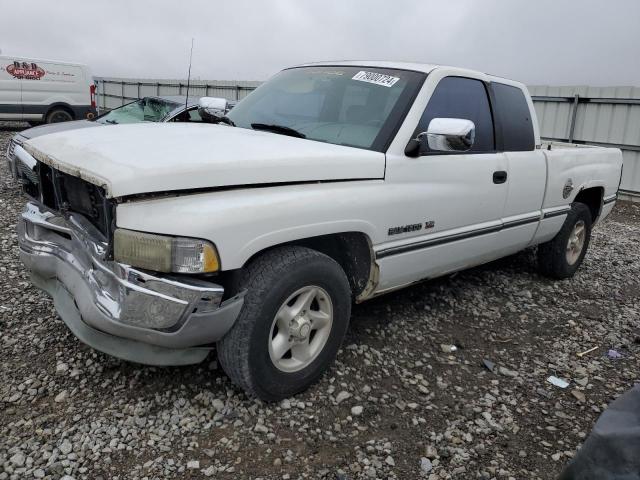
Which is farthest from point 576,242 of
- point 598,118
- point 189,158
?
point 598,118

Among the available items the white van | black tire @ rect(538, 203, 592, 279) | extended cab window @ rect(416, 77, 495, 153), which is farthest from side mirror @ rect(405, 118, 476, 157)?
the white van

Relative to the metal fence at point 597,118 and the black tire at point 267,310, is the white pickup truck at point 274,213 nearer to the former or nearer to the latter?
the black tire at point 267,310

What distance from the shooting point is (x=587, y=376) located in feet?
11.5

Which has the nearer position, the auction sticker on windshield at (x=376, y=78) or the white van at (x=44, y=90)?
the auction sticker on windshield at (x=376, y=78)

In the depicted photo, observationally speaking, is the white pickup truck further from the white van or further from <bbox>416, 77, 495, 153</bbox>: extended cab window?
the white van

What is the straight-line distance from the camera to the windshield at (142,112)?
805 centimetres

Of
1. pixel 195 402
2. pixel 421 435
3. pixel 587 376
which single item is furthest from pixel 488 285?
pixel 195 402

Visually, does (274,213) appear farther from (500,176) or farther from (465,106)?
(500,176)

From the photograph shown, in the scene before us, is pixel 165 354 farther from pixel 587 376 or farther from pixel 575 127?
pixel 575 127

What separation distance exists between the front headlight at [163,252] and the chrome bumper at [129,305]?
0.06 metres

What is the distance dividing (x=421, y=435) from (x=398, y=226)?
3.77 feet

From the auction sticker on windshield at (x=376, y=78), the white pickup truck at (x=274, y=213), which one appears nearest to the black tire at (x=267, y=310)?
the white pickup truck at (x=274, y=213)

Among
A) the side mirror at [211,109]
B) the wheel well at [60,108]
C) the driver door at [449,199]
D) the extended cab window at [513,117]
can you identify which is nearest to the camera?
the driver door at [449,199]

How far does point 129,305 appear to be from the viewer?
2320 millimetres
